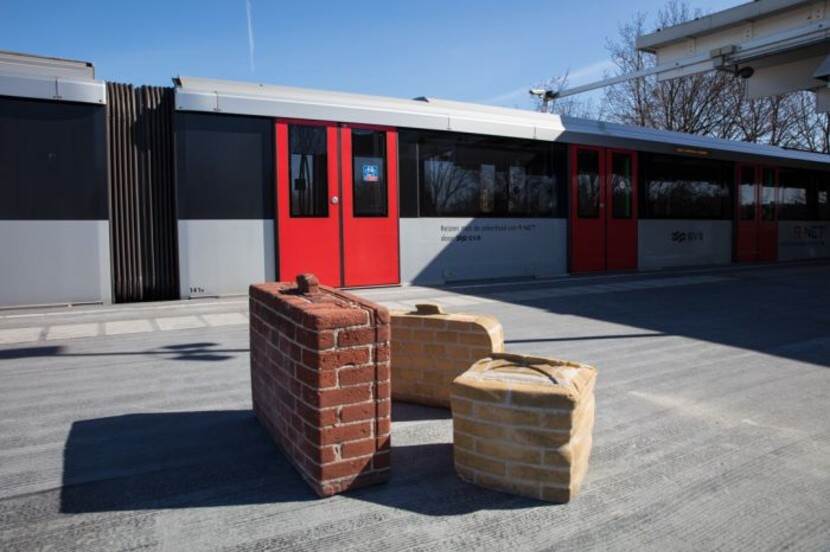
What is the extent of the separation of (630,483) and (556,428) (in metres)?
0.59

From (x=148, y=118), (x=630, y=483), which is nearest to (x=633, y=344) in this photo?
(x=630, y=483)

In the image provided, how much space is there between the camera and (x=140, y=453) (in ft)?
11.3

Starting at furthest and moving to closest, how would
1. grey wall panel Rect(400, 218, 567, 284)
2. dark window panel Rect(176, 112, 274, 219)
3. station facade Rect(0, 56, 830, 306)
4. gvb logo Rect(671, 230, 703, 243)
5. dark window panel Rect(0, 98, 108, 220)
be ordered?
gvb logo Rect(671, 230, 703, 243)
grey wall panel Rect(400, 218, 567, 284)
dark window panel Rect(176, 112, 274, 219)
station facade Rect(0, 56, 830, 306)
dark window panel Rect(0, 98, 108, 220)

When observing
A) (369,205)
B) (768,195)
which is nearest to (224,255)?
(369,205)

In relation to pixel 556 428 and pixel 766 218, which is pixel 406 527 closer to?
pixel 556 428

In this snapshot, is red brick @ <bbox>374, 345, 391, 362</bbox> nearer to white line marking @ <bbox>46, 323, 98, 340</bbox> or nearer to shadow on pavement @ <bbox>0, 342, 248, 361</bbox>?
shadow on pavement @ <bbox>0, 342, 248, 361</bbox>

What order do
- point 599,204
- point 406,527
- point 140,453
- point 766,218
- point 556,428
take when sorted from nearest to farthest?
point 406,527
point 556,428
point 140,453
point 599,204
point 766,218

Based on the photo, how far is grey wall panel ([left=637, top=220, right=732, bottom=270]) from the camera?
14734 millimetres

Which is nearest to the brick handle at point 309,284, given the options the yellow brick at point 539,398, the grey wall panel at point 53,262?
the yellow brick at point 539,398

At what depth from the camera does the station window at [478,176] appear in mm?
10859

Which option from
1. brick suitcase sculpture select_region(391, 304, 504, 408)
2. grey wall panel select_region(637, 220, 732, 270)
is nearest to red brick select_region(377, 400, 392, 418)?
brick suitcase sculpture select_region(391, 304, 504, 408)

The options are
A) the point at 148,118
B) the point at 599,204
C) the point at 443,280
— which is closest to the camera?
the point at 148,118

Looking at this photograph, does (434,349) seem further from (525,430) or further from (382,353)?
(525,430)

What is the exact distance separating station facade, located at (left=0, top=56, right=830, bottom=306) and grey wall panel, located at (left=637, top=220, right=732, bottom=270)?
0.13m
